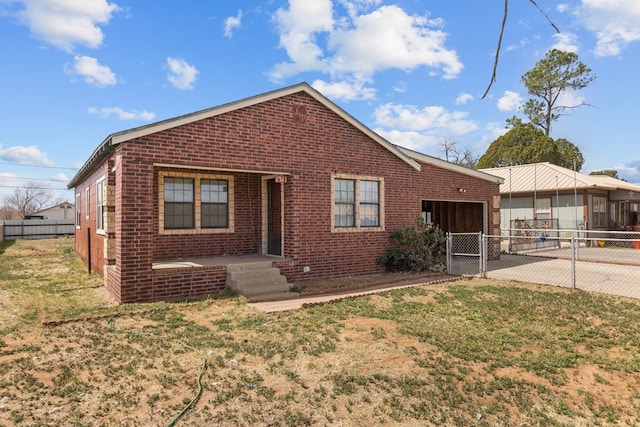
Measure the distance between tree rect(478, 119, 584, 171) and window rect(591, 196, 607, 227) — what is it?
28.9 feet

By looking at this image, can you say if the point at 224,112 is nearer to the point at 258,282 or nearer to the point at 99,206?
the point at 258,282

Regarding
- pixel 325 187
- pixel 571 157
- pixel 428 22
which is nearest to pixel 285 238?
pixel 325 187

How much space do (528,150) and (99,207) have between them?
32542 millimetres

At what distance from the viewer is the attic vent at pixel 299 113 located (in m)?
10.5

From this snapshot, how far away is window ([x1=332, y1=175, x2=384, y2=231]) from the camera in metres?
11.3

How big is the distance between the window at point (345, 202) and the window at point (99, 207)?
6329 millimetres

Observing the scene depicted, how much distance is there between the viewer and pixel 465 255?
1527cm

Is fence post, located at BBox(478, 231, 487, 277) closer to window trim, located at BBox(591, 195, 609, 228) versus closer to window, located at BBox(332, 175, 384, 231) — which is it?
window, located at BBox(332, 175, 384, 231)

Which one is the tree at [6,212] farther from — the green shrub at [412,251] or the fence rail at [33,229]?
the green shrub at [412,251]

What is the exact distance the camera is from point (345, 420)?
3.86 meters

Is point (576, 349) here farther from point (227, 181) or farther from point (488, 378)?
point (227, 181)

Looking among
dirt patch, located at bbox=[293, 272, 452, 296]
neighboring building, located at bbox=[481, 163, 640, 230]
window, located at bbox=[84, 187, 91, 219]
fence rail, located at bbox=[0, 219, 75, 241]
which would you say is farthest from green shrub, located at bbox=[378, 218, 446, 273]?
fence rail, located at bbox=[0, 219, 75, 241]

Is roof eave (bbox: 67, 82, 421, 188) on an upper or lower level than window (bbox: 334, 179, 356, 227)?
upper

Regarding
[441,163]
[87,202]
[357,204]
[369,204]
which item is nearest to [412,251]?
[369,204]
